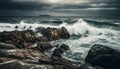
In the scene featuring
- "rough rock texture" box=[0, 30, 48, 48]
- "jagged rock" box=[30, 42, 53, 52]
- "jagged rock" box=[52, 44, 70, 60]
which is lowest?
"jagged rock" box=[52, 44, 70, 60]

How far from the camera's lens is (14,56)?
10.1m

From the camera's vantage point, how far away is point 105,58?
11.3 m

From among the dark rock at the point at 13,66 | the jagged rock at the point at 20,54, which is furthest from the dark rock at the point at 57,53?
the dark rock at the point at 13,66

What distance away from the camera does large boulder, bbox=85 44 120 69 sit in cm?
1102

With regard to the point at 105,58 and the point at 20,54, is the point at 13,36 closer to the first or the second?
the point at 20,54

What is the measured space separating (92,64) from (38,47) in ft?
14.9

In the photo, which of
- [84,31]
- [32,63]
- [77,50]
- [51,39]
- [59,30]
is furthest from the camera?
[84,31]

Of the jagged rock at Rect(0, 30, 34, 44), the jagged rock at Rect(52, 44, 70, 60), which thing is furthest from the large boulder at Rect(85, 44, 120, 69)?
the jagged rock at Rect(0, 30, 34, 44)

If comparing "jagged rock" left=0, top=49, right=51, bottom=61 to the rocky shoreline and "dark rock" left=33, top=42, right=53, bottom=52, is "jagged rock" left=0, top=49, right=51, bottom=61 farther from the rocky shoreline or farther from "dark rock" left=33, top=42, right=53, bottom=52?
"dark rock" left=33, top=42, right=53, bottom=52

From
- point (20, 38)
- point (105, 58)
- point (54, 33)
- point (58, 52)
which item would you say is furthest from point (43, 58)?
point (54, 33)

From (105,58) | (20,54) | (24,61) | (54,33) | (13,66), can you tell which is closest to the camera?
(13,66)

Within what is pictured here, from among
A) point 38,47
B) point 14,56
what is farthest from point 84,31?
point 14,56

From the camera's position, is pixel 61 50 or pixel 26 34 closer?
pixel 61 50

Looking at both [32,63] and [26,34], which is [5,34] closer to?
[26,34]
